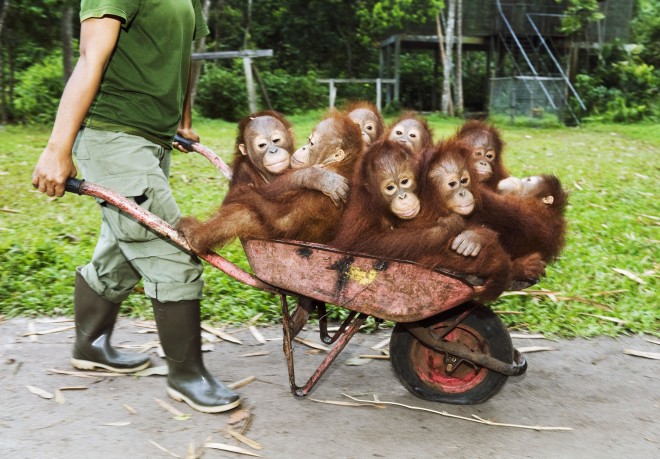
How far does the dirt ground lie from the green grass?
391 mm

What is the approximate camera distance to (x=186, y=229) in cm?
252

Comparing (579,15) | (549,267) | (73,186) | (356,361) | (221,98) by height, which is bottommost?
(356,361)

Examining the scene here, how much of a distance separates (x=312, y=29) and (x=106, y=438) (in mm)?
18254

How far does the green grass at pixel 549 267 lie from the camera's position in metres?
3.82

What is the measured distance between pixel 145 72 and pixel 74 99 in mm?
336

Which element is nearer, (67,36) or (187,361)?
(187,361)

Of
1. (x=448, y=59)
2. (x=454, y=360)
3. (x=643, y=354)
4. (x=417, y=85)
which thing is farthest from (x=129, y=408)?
(x=417, y=85)

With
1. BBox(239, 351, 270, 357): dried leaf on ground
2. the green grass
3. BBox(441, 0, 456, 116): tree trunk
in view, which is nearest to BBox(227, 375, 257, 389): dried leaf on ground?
BBox(239, 351, 270, 357): dried leaf on ground

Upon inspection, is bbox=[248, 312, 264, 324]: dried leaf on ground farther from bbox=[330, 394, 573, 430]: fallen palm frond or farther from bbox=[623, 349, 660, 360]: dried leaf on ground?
bbox=[623, 349, 660, 360]: dried leaf on ground

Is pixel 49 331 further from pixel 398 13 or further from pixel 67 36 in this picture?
pixel 398 13

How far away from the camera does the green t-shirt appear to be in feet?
8.54

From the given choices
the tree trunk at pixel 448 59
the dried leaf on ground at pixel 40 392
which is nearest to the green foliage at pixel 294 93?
the tree trunk at pixel 448 59

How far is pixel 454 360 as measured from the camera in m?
2.81

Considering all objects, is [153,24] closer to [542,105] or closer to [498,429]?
[498,429]
